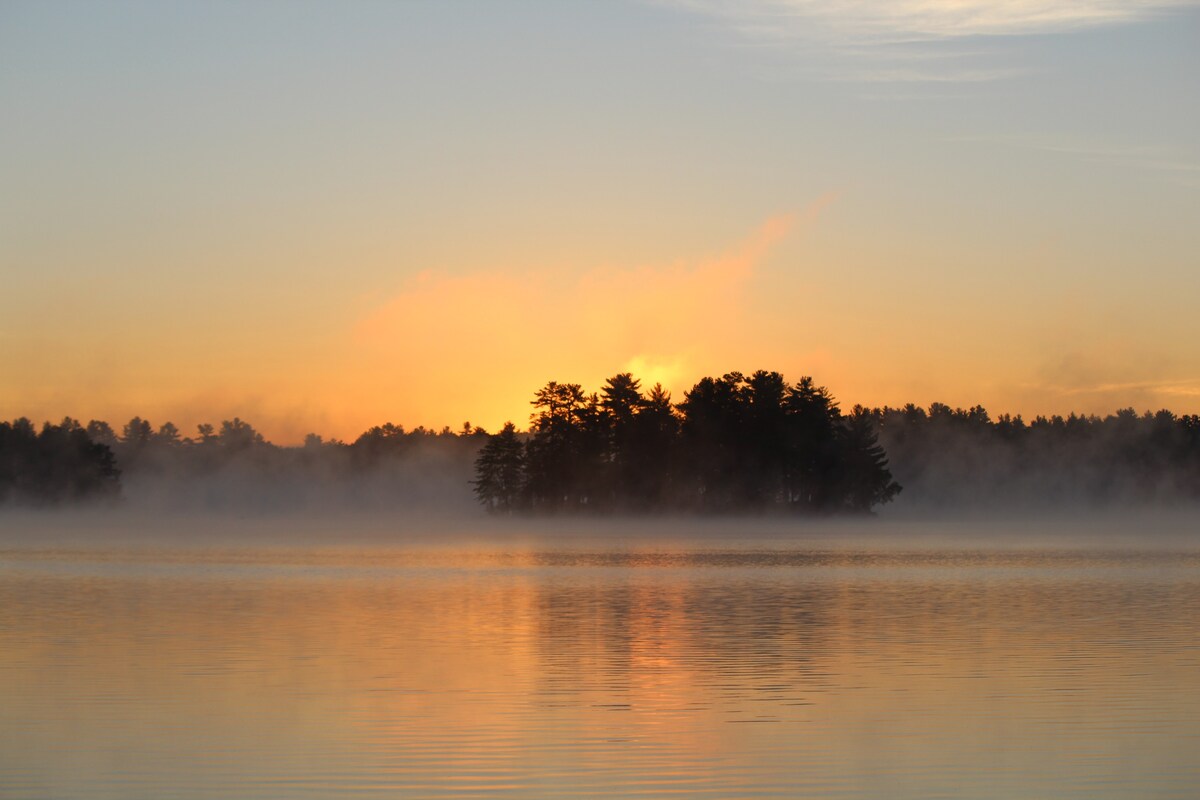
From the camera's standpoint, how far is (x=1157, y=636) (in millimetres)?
29047

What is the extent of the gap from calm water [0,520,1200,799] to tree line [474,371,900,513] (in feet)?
326

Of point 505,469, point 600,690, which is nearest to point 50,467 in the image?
point 505,469

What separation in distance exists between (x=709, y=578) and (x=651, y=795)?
1395 inches

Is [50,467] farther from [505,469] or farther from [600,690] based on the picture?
[600,690]

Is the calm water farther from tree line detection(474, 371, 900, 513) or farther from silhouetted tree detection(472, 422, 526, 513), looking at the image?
silhouetted tree detection(472, 422, 526, 513)

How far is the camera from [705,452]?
480ft

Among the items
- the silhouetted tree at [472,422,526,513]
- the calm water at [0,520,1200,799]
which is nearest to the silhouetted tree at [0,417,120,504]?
the silhouetted tree at [472,422,526,513]

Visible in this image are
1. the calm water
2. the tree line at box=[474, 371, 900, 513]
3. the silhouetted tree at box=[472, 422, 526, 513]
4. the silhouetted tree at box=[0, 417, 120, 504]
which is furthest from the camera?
the silhouetted tree at box=[0, 417, 120, 504]

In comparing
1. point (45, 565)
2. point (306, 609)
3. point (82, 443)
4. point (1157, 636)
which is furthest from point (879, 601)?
point (82, 443)

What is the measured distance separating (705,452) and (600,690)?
409 feet

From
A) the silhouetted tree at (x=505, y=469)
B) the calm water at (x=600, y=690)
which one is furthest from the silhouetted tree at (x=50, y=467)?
the calm water at (x=600, y=690)

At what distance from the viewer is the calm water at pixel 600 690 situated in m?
15.9

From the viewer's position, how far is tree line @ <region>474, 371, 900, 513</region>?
14525cm

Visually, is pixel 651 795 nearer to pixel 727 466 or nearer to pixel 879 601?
pixel 879 601
